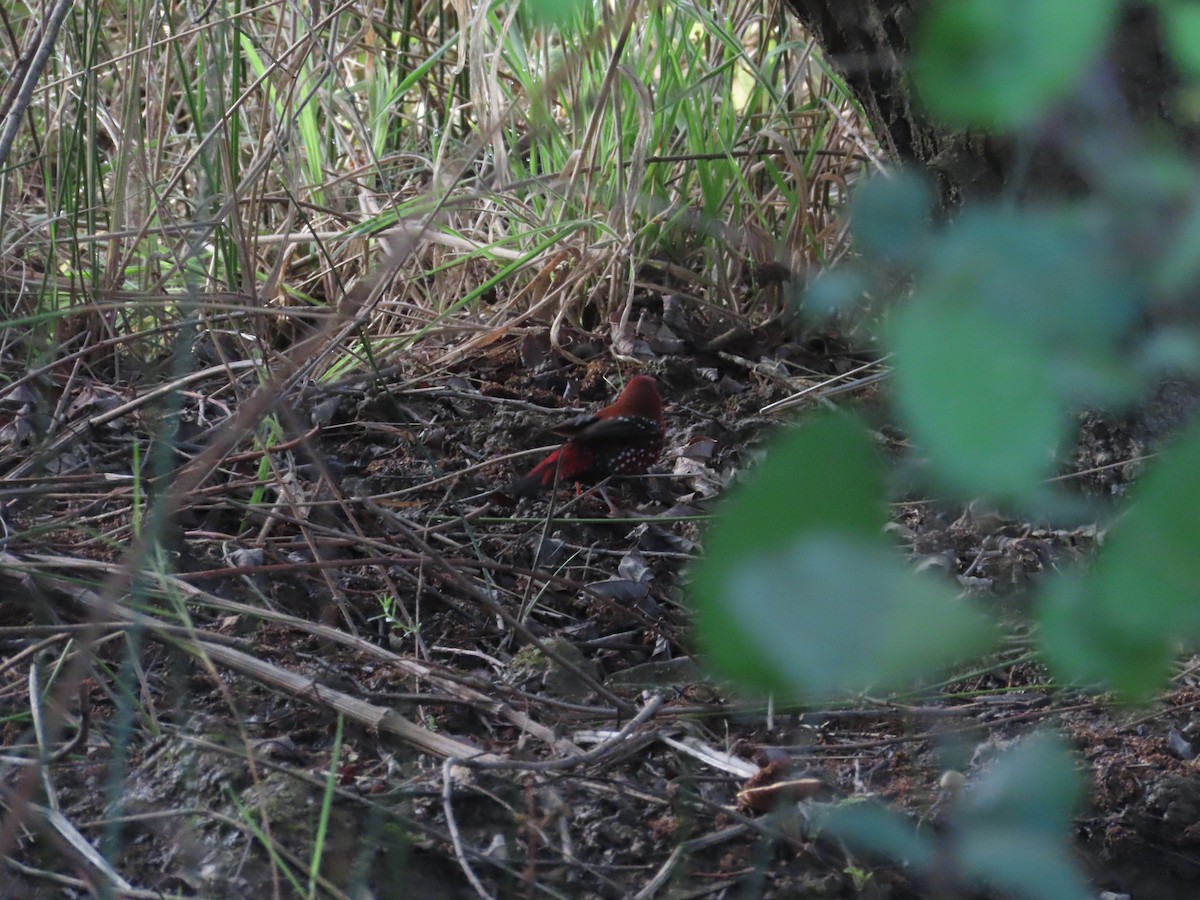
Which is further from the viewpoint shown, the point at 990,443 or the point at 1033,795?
the point at 1033,795

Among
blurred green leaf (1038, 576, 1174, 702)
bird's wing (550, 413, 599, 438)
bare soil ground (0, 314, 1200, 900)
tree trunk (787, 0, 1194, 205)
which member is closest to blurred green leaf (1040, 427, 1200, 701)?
blurred green leaf (1038, 576, 1174, 702)

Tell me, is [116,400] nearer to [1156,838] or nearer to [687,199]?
[687,199]

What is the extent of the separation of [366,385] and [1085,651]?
242 centimetres

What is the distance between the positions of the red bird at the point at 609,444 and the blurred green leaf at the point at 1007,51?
6.28 ft

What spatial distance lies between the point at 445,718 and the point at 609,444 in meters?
1.05

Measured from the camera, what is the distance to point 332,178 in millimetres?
3137

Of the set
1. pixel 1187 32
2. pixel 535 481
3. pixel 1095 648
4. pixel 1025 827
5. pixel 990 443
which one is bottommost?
pixel 535 481

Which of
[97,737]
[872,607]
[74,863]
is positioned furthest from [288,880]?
[872,607]

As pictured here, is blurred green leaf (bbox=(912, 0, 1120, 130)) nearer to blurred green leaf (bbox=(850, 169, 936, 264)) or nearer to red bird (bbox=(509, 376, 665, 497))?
blurred green leaf (bbox=(850, 169, 936, 264))

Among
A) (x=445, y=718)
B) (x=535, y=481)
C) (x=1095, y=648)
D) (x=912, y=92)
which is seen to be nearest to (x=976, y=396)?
(x=1095, y=648)

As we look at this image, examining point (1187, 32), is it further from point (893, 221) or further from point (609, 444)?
point (609, 444)

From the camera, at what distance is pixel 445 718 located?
1.58 meters

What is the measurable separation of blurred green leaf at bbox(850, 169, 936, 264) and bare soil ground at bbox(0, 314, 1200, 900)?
566 millimetres

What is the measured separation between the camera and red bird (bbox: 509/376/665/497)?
2473 mm
